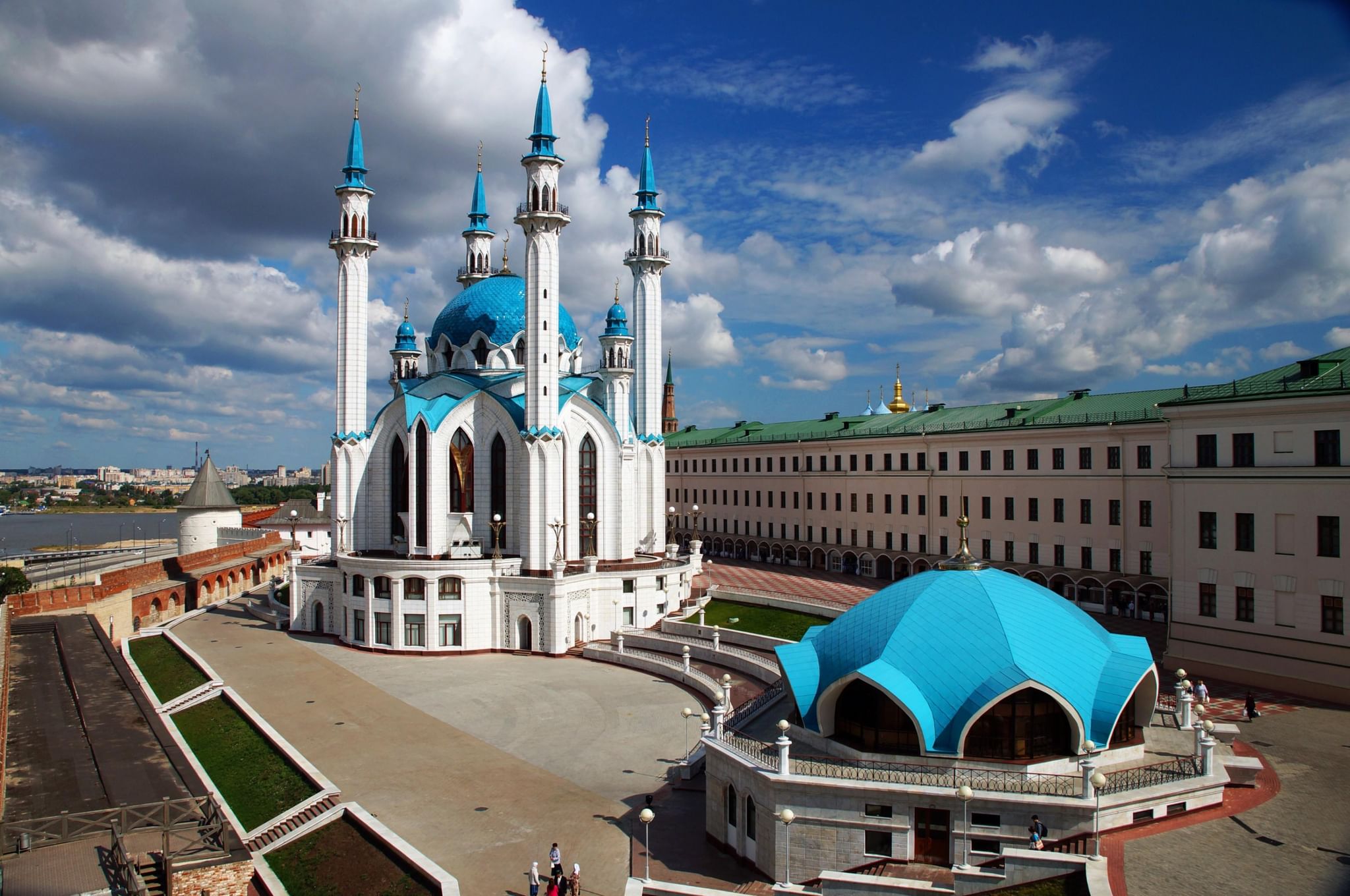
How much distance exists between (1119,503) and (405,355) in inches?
1661

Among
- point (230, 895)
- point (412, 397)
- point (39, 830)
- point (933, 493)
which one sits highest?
point (412, 397)

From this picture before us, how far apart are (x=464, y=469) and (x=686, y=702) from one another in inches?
685

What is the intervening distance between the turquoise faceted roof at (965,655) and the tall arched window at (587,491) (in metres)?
23.5

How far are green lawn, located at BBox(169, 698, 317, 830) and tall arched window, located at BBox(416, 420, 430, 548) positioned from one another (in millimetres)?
12425

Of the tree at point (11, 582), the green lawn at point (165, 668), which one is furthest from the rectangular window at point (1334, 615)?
the tree at point (11, 582)

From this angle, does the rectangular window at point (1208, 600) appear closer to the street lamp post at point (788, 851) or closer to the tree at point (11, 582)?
the street lamp post at point (788, 851)

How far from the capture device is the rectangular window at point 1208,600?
27.2 metres

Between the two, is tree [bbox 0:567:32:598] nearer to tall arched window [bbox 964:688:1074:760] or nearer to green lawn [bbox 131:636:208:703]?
green lawn [bbox 131:636:208:703]

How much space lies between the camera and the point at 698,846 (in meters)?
17.8

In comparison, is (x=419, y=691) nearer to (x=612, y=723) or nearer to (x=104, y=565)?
(x=612, y=723)

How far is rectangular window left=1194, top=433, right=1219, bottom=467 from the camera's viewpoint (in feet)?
90.3

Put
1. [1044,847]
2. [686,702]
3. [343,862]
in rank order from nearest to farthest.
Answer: [1044,847], [343,862], [686,702]

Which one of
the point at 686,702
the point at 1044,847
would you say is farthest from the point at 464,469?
Result: the point at 1044,847

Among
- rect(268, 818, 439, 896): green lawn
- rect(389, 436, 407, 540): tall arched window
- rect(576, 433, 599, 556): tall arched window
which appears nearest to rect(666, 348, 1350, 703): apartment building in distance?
rect(576, 433, 599, 556): tall arched window
